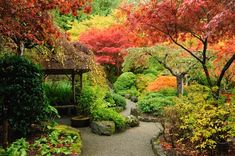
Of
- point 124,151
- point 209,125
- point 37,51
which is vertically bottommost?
point 124,151

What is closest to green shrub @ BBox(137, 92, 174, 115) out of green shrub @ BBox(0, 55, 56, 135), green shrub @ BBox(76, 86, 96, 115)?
green shrub @ BBox(76, 86, 96, 115)

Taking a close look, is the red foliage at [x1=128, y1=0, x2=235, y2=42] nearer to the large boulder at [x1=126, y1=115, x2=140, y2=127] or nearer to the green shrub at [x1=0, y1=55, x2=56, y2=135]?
the green shrub at [x1=0, y1=55, x2=56, y2=135]

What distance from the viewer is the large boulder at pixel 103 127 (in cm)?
1091

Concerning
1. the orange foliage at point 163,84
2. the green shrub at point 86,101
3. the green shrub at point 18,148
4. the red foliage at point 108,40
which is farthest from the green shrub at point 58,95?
the green shrub at point 18,148

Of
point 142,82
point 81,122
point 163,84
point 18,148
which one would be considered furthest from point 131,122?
point 142,82

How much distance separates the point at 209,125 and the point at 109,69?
20049 mm

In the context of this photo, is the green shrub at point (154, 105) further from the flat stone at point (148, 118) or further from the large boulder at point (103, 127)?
the large boulder at point (103, 127)

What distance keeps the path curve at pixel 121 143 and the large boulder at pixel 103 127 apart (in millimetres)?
181

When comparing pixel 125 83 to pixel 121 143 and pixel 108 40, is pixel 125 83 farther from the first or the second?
pixel 121 143

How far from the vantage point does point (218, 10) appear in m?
7.98

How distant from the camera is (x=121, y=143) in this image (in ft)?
32.2

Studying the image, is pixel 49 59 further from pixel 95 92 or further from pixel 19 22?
pixel 19 22

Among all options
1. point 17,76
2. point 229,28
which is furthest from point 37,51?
point 229,28

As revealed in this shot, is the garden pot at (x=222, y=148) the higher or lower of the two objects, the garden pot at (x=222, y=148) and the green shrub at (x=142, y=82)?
the lower
